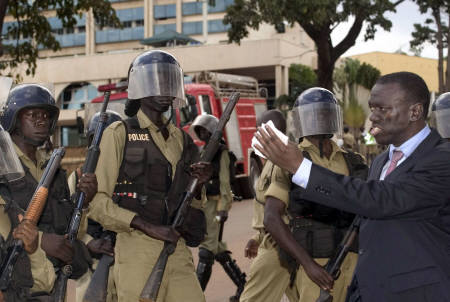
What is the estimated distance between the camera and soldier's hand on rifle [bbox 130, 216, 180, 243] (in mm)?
3953

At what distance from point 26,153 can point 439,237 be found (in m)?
2.20

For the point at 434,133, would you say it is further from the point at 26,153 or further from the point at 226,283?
the point at 226,283

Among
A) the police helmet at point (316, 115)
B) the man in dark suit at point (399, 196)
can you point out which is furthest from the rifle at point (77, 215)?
the man in dark suit at point (399, 196)

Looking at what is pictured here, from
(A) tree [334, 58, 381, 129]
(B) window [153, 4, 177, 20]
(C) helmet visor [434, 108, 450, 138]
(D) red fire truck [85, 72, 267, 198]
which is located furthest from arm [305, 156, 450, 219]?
(B) window [153, 4, 177, 20]

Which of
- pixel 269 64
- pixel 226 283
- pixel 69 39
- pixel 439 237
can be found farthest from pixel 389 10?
pixel 69 39

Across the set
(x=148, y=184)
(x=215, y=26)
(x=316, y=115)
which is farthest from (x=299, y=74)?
(x=148, y=184)

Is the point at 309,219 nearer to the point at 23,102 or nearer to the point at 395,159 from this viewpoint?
the point at 395,159

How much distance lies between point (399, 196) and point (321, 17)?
12976 mm

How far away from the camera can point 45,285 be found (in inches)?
143

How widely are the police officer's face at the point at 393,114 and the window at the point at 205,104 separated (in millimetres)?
13161

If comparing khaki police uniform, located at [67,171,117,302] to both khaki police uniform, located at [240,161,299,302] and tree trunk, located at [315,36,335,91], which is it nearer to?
khaki police uniform, located at [240,161,299,302]

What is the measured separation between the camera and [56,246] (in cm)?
365

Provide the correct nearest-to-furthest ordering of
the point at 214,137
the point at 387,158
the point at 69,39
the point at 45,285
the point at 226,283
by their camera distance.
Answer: the point at 387,158, the point at 45,285, the point at 214,137, the point at 226,283, the point at 69,39

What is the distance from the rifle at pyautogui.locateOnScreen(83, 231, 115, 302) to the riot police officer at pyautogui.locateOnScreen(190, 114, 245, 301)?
9.67 feet
